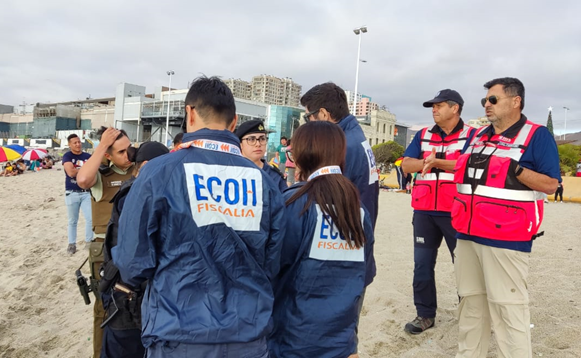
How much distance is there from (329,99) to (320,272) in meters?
1.46

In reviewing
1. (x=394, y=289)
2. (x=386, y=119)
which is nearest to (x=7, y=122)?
(x=386, y=119)

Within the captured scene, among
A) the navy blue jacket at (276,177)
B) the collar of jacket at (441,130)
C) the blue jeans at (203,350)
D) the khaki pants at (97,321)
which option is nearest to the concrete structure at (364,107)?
the collar of jacket at (441,130)

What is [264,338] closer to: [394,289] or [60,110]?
[394,289]

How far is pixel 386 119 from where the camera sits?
77.2 meters

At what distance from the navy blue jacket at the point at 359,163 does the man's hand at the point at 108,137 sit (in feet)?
6.31

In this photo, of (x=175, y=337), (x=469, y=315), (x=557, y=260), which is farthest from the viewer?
(x=557, y=260)

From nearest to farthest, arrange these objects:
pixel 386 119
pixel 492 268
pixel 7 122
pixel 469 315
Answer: pixel 492 268 < pixel 469 315 < pixel 386 119 < pixel 7 122

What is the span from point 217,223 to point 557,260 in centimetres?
637

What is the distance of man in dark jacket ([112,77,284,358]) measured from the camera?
61.6 inches

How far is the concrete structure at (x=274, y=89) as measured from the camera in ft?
366

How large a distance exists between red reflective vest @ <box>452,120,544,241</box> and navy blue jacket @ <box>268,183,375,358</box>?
4.70 ft

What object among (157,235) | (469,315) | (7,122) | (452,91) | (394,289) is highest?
(7,122)

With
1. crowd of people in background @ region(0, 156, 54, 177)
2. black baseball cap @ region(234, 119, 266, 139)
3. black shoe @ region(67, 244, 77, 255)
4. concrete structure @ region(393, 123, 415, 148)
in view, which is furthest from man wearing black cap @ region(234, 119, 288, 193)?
concrete structure @ region(393, 123, 415, 148)

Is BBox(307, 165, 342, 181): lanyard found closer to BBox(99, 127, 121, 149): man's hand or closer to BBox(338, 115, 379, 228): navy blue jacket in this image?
BBox(338, 115, 379, 228): navy blue jacket
